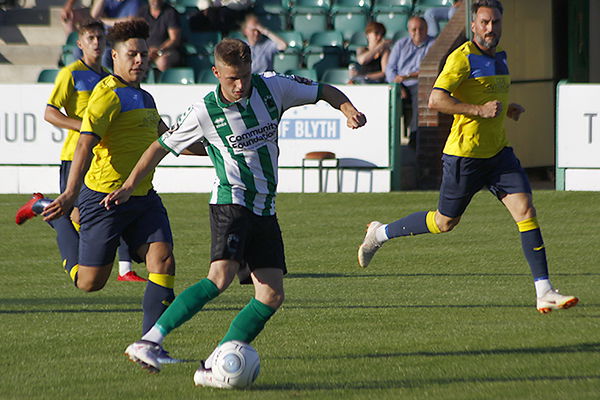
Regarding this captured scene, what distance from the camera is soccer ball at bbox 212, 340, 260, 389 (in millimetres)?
5812

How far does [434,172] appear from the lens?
55.6 ft

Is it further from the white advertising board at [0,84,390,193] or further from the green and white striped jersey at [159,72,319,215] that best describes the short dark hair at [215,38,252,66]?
the white advertising board at [0,84,390,193]

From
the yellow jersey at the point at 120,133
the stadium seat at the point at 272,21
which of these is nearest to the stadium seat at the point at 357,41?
the stadium seat at the point at 272,21

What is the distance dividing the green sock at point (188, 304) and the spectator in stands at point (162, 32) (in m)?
13.9

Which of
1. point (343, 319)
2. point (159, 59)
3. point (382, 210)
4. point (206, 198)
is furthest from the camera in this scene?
point (159, 59)

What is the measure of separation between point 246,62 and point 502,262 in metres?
5.67

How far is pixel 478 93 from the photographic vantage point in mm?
8320

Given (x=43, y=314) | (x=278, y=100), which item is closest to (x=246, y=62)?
(x=278, y=100)

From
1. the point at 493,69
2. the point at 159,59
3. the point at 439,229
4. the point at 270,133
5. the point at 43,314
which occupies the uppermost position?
the point at 159,59

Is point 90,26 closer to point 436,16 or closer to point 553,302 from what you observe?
point 553,302

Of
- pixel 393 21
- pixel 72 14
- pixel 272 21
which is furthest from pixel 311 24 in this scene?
pixel 72 14

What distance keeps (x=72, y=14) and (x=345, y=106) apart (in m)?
15.8

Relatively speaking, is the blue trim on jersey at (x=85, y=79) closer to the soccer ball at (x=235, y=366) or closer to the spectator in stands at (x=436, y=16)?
the soccer ball at (x=235, y=366)

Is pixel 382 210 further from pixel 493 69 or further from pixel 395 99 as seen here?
pixel 493 69
